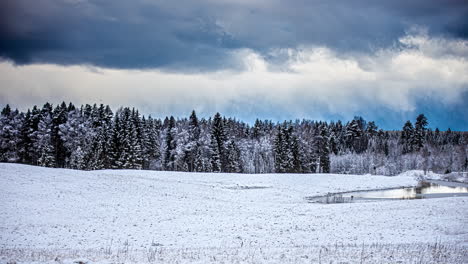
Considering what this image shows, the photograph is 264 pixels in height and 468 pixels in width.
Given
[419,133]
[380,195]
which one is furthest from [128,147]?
[419,133]

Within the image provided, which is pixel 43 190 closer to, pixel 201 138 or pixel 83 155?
pixel 83 155

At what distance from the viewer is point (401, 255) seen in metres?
16.9

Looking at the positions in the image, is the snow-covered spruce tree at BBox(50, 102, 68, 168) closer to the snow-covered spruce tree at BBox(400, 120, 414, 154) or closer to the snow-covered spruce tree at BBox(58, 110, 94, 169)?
the snow-covered spruce tree at BBox(58, 110, 94, 169)

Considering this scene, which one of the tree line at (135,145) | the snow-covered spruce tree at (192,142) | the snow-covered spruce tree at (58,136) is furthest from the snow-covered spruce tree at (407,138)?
the snow-covered spruce tree at (58,136)

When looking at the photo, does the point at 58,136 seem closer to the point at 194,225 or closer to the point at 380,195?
the point at 194,225

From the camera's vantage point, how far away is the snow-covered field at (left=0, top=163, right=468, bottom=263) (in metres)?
17.2

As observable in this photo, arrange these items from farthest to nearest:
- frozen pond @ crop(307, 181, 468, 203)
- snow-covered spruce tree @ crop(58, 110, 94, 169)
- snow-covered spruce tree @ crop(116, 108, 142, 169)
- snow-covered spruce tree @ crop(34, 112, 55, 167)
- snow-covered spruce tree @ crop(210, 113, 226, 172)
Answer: snow-covered spruce tree @ crop(210, 113, 226, 172) < snow-covered spruce tree @ crop(58, 110, 94, 169) < snow-covered spruce tree @ crop(34, 112, 55, 167) < snow-covered spruce tree @ crop(116, 108, 142, 169) < frozen pond @ crop(307, 181, 468, 203)

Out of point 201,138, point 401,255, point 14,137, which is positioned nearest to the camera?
point 401,255

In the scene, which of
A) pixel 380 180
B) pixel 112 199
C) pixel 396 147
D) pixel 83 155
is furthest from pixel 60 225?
pixel 396 147

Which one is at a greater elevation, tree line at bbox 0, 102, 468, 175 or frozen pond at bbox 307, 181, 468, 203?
tree line at bbox 0, 102, 468, 175

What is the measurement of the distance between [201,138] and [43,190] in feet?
203

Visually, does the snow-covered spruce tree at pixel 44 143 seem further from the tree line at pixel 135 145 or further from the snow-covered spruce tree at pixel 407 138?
the snow-covered spruce tree at pixel 407 138

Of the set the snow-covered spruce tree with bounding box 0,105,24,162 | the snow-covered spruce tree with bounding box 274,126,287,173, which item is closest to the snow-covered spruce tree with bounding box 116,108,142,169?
the snow-covered spruce tree with bounding box 0,105,24,162

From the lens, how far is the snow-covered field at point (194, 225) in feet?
56.3
